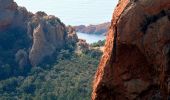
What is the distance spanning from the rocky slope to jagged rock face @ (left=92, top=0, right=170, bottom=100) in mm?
100460

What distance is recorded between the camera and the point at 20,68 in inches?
4500

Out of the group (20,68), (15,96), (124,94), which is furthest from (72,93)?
(124,94)

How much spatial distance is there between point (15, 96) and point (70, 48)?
20789 millimetres

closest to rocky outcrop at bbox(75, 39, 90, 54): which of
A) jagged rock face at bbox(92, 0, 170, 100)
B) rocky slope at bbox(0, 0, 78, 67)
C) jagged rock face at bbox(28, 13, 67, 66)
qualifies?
rocky slope at bbox(0, 0, 78, 67)

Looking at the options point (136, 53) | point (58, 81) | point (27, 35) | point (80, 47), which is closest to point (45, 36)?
point (27, 35)

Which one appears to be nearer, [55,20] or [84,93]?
[84,93]

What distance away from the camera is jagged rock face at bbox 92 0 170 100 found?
40.9ft

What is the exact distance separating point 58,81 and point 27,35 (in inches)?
775

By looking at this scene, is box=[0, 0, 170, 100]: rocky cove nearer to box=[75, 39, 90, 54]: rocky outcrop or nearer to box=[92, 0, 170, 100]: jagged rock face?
box=[75, 39, 90, 54]: rocky outcrop

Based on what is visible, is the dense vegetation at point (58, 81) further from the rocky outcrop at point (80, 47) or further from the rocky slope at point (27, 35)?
the rocky slope at point (27, 35)

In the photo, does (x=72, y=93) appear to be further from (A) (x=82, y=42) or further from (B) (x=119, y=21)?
(B) (x=119, y=21)

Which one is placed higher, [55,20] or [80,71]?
[55,20]

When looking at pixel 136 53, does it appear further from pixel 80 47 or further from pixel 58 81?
pixel 80 47

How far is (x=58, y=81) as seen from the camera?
107m
